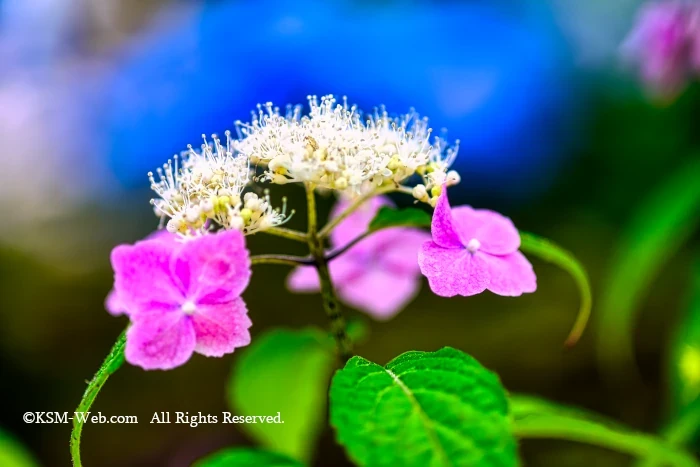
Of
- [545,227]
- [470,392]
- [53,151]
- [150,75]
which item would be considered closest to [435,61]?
[545,227]

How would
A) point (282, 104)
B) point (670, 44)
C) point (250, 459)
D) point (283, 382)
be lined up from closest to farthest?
point (250, 459) → point (283, 382) → point (670, 44) → point (282, 104)

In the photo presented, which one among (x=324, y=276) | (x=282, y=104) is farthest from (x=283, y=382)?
(x=282, y=104)

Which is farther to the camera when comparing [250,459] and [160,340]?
[250,459]

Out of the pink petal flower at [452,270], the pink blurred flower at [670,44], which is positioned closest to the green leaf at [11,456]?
the pink petal flower at [452,270]

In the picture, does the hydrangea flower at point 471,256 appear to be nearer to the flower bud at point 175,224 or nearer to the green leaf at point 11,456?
the flower bud at point 175,224

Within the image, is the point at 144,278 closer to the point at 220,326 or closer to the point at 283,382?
the point at 220,326

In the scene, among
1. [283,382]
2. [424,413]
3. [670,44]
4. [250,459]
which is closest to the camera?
[424,413]

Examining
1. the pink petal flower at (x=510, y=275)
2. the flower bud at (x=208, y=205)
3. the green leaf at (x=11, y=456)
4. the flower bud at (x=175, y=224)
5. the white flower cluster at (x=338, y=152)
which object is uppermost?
the white flower cluster at (x=338, y=152)
